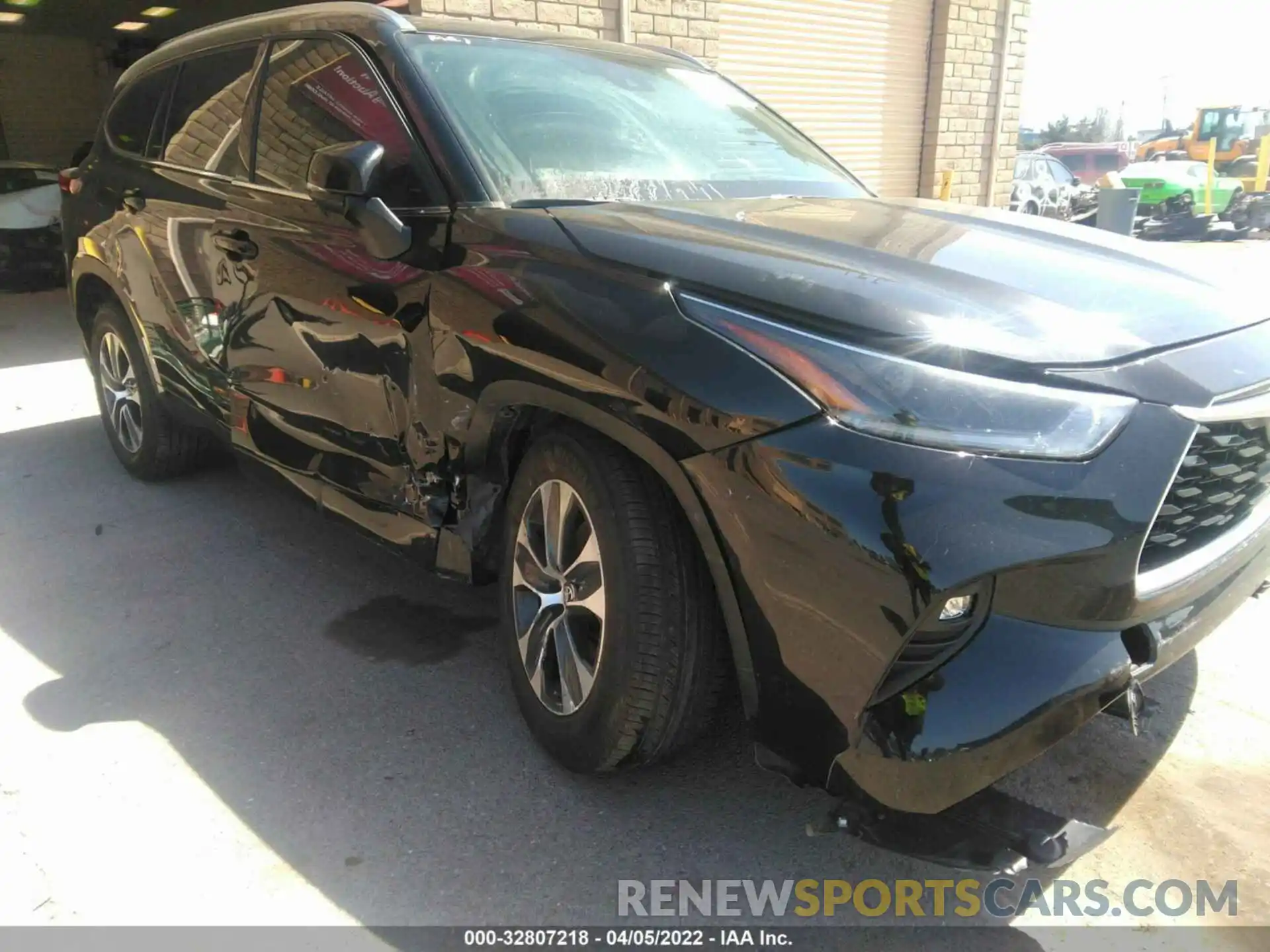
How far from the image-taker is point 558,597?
2373mm

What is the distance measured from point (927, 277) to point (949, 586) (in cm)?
76

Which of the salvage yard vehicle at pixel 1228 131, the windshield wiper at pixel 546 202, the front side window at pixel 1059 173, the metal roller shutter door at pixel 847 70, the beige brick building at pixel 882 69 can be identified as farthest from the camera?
the salvage yard vehicle at pixel 1228 131

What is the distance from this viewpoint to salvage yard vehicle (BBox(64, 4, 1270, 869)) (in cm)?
166

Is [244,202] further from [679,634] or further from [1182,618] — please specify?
[1182,618]

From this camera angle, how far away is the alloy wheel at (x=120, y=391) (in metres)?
4.61

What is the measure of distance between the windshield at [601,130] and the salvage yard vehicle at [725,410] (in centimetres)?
2

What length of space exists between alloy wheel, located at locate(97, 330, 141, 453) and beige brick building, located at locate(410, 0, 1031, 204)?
4.48 m

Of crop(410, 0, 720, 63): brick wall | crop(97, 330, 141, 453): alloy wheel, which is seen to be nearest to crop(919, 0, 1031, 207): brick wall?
crop(410, 0, 720, 63): brick wall

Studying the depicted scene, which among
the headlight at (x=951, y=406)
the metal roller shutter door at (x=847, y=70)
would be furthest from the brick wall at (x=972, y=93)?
the headlight at (x=951, y=406)

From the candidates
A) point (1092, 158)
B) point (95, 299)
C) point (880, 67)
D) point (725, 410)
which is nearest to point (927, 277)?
point (725, 410)

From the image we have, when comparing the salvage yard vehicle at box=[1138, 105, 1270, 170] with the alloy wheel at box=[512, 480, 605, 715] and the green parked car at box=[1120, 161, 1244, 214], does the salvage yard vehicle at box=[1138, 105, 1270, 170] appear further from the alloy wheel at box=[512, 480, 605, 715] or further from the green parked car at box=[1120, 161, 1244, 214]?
the alloy wheel at box=[512, 480, 605, 715]

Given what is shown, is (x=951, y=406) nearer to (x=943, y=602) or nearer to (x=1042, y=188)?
(x=943, y=602)

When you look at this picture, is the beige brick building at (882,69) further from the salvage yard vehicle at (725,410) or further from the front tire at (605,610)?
the front tire at (605,610)

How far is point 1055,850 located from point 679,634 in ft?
2.65
